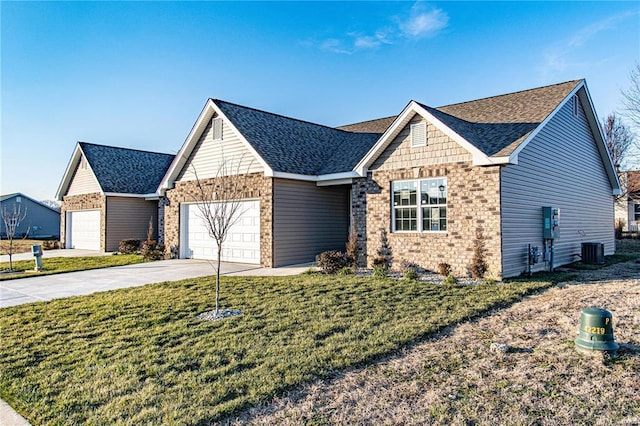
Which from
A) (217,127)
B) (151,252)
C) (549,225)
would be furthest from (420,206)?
(151,252)

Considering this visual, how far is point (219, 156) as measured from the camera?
52.2ft

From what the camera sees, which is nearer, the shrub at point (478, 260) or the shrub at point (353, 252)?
the shrub at point (478, 260)

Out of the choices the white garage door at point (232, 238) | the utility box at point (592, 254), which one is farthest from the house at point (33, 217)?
the utility box at point (592, 254)

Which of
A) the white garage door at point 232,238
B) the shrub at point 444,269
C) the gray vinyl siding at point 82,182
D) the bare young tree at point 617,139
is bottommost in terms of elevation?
the shrub at point 444,269

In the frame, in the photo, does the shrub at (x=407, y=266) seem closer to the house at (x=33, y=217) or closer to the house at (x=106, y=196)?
the house at (x=106, y=196)

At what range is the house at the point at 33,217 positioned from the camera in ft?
118

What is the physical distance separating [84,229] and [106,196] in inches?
148

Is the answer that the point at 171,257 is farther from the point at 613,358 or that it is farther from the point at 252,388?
the point at 613,358

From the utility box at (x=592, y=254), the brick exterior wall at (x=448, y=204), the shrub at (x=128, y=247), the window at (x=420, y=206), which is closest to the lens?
the brick exterior wall at (x=448, y=204)

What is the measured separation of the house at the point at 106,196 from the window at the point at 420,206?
14.5 metres

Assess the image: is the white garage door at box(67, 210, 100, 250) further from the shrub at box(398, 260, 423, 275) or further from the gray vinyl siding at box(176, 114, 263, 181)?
the shrub at box(398, 260, 423, 275)

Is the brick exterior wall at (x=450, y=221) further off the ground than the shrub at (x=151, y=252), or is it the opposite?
the brick exterior wall at (x=450, y=221)

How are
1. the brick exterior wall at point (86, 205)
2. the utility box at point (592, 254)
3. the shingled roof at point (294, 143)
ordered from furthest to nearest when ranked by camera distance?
the brick exterior wall at point (86, 205), the shingled roof at point (294, 143), the utility box at point (592, 254)

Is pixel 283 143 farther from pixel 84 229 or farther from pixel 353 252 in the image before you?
pixel 84 229
